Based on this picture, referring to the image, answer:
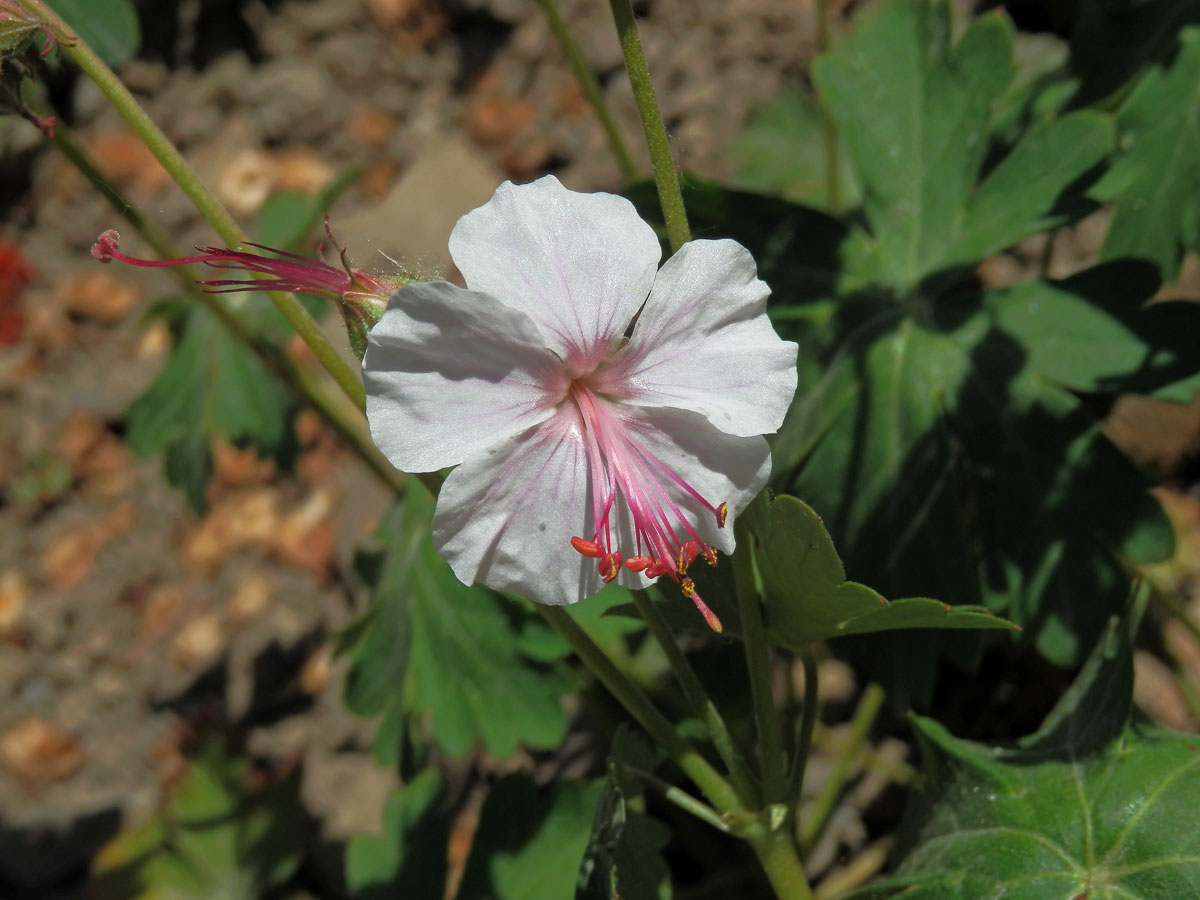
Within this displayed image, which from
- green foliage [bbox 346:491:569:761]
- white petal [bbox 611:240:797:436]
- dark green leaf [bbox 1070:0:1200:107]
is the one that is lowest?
green foliage [bbox 346:491:569:761]

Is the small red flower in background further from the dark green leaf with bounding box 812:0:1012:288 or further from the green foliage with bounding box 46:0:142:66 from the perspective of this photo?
the dark green leaf with bounding box 812:0:1012:288

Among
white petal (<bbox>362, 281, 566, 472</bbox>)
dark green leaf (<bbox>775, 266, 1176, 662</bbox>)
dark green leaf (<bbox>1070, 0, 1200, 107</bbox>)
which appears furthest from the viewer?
dark green leaf (<bbox>1070, 0, 1200, 107</bbox>)

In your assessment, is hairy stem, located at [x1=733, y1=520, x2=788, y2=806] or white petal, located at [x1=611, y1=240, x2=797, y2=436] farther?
hairy stem, located at [x1=733, y1=520, x2=788, y2=806]

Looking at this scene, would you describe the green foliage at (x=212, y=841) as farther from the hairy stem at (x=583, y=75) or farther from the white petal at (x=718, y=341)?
the white petal at (x=718, y=341)

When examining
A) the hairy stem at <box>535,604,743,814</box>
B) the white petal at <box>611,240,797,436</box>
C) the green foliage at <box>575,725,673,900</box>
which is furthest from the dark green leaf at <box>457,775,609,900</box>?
the white petal at <box>611,240,797,436</box>

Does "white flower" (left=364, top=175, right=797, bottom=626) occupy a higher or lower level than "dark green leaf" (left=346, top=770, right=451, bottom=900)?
higher

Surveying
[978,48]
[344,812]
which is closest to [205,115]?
[344,812]

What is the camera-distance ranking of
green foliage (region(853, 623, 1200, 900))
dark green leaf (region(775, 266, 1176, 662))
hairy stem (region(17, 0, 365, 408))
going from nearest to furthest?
1. hairy stem (region(17, 0, 365, 408))
2. green foliage (region(853, 623, 1200, 900))
3. dark green leaf (region(775, 266, 1176, 662))

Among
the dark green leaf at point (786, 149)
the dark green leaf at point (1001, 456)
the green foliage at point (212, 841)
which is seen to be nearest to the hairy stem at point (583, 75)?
the dark green leaf at point (786, 149)
